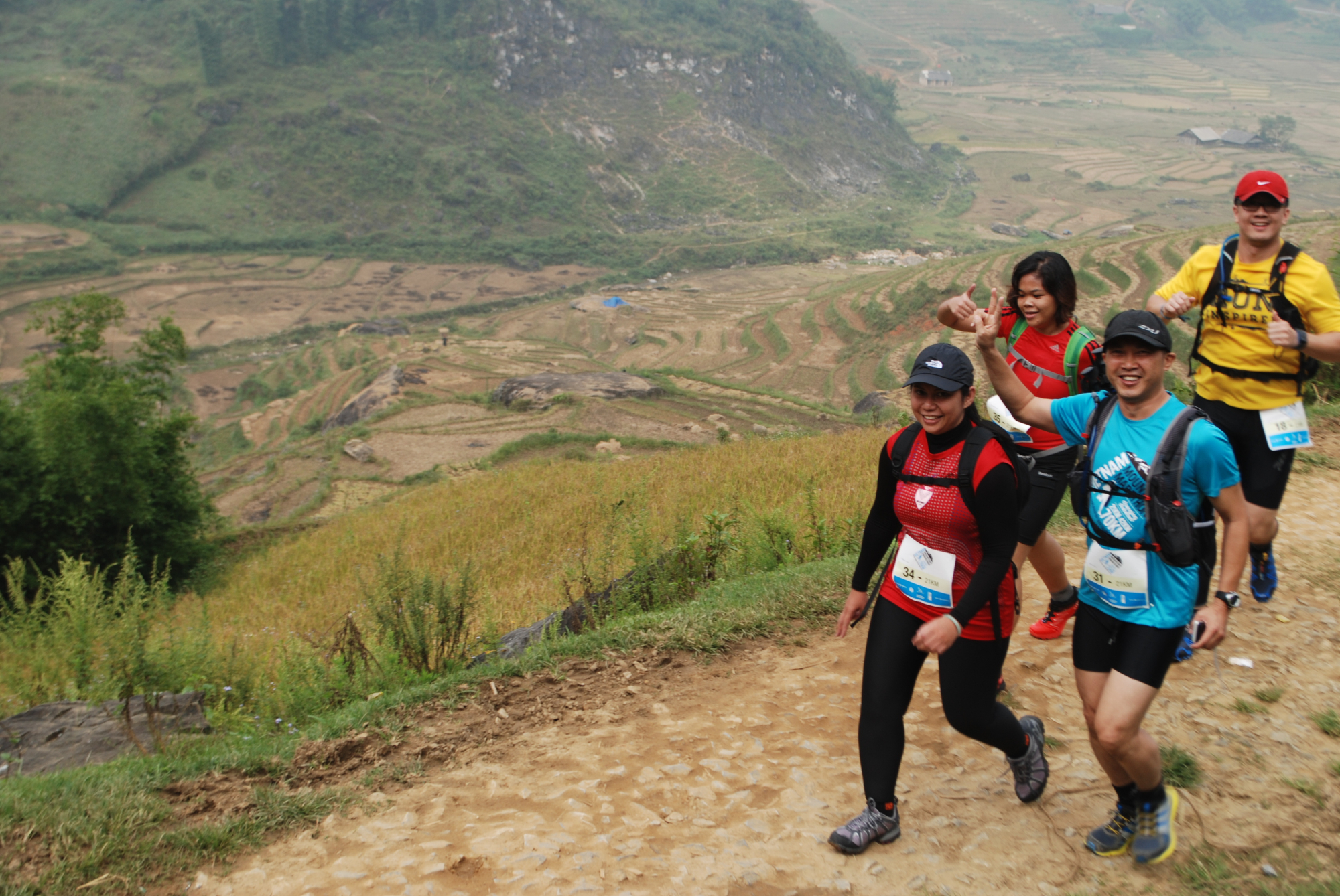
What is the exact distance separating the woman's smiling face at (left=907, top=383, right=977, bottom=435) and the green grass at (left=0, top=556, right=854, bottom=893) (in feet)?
7.49

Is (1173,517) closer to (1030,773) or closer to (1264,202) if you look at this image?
(1030,773)

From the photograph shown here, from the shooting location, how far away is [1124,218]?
225 feet

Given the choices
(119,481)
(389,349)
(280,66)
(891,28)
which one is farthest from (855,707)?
(891,28)

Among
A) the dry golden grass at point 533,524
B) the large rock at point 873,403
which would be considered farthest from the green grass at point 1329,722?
the large rock at point 873,403

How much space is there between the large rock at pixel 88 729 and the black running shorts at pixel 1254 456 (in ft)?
16.0

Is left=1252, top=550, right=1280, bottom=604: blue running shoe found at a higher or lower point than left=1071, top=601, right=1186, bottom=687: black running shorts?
lower

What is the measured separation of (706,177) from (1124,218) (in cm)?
3366

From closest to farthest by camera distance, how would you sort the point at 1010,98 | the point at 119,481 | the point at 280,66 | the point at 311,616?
1. the point at 311,616
2. the point at 119,481
3. the point at 280,66
4. the point at 1010,98

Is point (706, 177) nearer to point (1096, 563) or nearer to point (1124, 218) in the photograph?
point (1124, 218)

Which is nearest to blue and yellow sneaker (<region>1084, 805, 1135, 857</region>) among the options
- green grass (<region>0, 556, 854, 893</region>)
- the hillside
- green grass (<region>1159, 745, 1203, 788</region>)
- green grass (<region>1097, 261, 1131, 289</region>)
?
green grass (<region>1159, 745, 1203, 788</region>)

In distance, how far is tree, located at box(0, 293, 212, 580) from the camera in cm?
1220

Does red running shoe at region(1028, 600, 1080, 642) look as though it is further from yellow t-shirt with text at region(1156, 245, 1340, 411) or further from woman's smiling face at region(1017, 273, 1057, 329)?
woman's smiling face at region(1017, 273, 1057, 329)

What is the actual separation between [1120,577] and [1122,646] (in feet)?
0.72

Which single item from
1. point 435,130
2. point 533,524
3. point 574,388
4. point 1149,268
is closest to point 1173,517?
point 533,524
